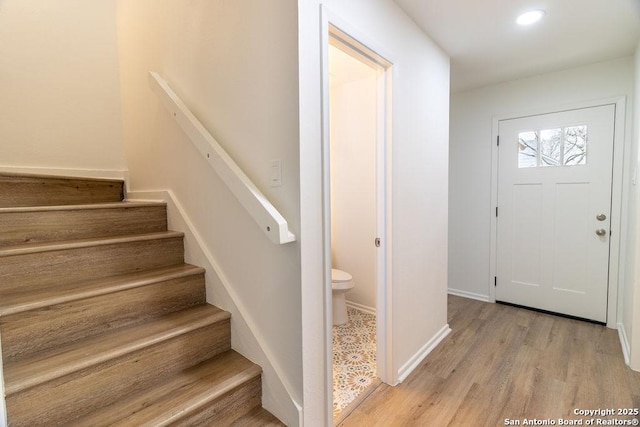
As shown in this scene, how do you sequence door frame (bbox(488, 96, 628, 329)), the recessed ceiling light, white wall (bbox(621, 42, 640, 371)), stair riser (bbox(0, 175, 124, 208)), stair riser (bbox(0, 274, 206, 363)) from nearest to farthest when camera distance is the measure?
stair riser (bbox(0, 274, 206, 363)) → stair riser (bbox(0, 175, 124, 208)) → the recessed ceiling light → white wall (bbox(621, 42, 640, 371)) → door frame (bbox(488, 96, 628, 329))

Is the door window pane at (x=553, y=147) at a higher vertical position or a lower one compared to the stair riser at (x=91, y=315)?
higher

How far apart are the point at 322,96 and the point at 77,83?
2365 millimetres

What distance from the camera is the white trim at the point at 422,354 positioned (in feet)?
6.65

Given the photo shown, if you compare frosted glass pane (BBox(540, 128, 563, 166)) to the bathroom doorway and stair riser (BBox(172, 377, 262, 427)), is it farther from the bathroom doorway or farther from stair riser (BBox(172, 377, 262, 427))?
stair riser (BBox(172, 377, 262, 427))

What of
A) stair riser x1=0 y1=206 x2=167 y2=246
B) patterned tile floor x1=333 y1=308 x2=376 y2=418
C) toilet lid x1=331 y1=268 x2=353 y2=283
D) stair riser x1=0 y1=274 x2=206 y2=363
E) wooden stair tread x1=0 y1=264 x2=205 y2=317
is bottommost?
patterned tile floor x1=333 y1=308 x2=376 y2=418

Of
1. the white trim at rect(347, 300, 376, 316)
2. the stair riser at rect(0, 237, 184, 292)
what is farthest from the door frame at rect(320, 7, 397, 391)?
the stair riser at rect(0, 237, 184, 292)

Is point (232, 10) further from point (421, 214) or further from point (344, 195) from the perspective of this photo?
point (344, 195)

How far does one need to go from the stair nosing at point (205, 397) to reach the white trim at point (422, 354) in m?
1.08

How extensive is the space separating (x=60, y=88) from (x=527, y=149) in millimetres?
4249

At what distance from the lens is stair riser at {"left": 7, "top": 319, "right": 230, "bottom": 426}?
1.03 meters

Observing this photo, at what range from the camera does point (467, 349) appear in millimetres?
2375

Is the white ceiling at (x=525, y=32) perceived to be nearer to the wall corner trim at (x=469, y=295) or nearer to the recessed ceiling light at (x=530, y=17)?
the recessed ceiling light at (x=530, y=17)

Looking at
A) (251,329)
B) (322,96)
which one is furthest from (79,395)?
(322,96)

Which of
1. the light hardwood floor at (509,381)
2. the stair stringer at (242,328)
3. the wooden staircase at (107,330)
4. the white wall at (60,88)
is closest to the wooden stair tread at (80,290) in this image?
the wooden staircase at (107,330)
